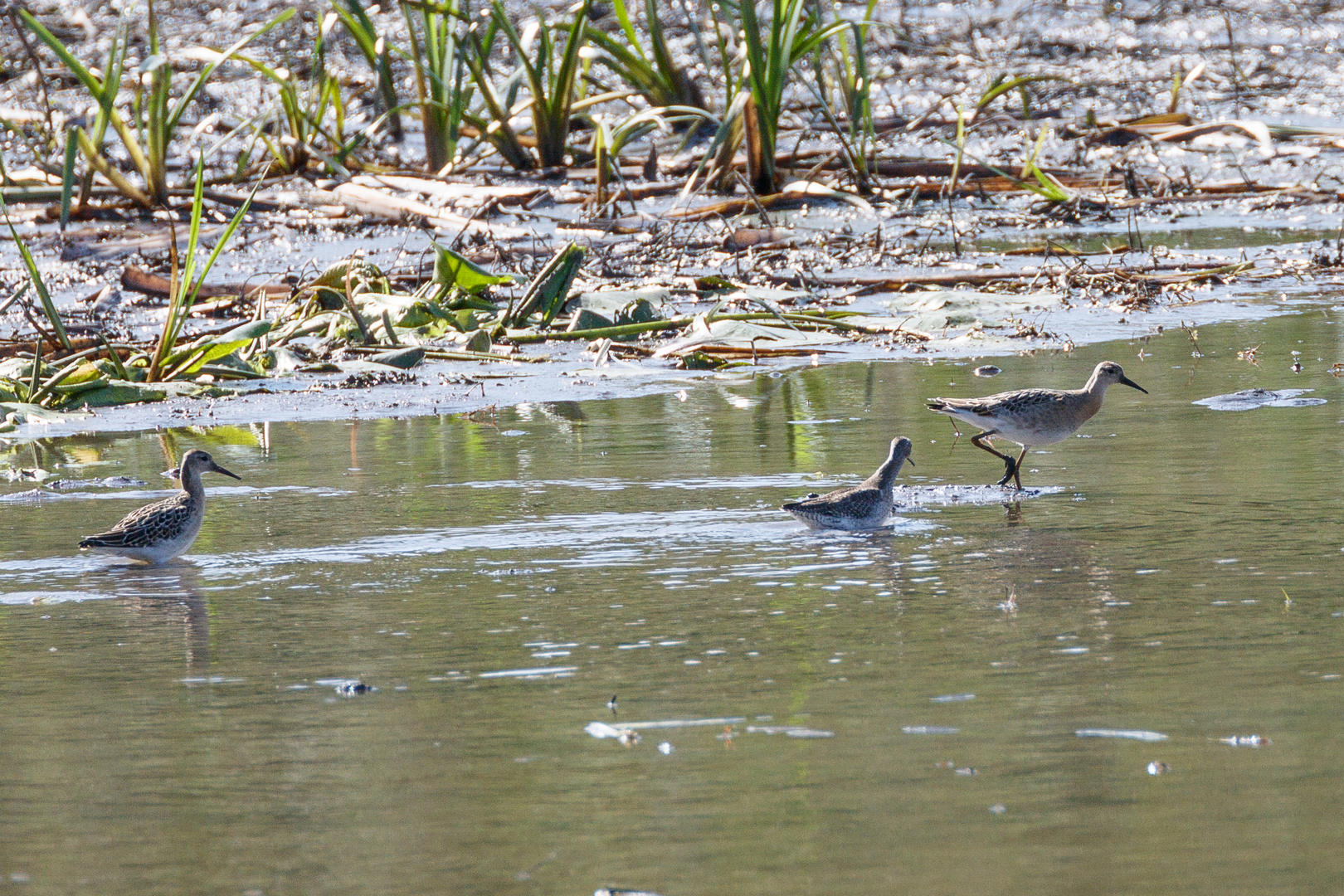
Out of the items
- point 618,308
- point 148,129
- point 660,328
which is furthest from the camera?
point 148,129

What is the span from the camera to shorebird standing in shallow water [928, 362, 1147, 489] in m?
7.46

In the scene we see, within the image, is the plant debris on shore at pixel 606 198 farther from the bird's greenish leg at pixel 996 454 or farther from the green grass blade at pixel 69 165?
the bird's greenish leg at pixel 996 454

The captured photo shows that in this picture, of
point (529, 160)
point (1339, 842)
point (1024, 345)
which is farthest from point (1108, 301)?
point (1339, 842)

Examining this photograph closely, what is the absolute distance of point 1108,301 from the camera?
12.4 metres

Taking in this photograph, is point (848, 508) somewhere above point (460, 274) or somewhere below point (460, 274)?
below

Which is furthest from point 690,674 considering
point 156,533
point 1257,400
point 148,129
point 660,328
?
point 148,129

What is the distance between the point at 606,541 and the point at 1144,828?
10.3 feet

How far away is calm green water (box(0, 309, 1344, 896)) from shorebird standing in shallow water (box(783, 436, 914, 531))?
73 millimetres

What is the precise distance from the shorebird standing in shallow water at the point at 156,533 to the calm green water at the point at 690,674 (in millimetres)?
101

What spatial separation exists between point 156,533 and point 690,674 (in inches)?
93.3

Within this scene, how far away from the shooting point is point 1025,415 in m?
7.45

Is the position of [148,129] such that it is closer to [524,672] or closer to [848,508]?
[848,508]

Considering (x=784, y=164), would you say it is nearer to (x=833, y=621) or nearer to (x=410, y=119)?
(x=410, y=119)

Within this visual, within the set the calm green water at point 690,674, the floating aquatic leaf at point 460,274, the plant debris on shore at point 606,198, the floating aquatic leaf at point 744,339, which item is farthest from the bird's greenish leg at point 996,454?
the floating aquatic leaf at point 460,274
